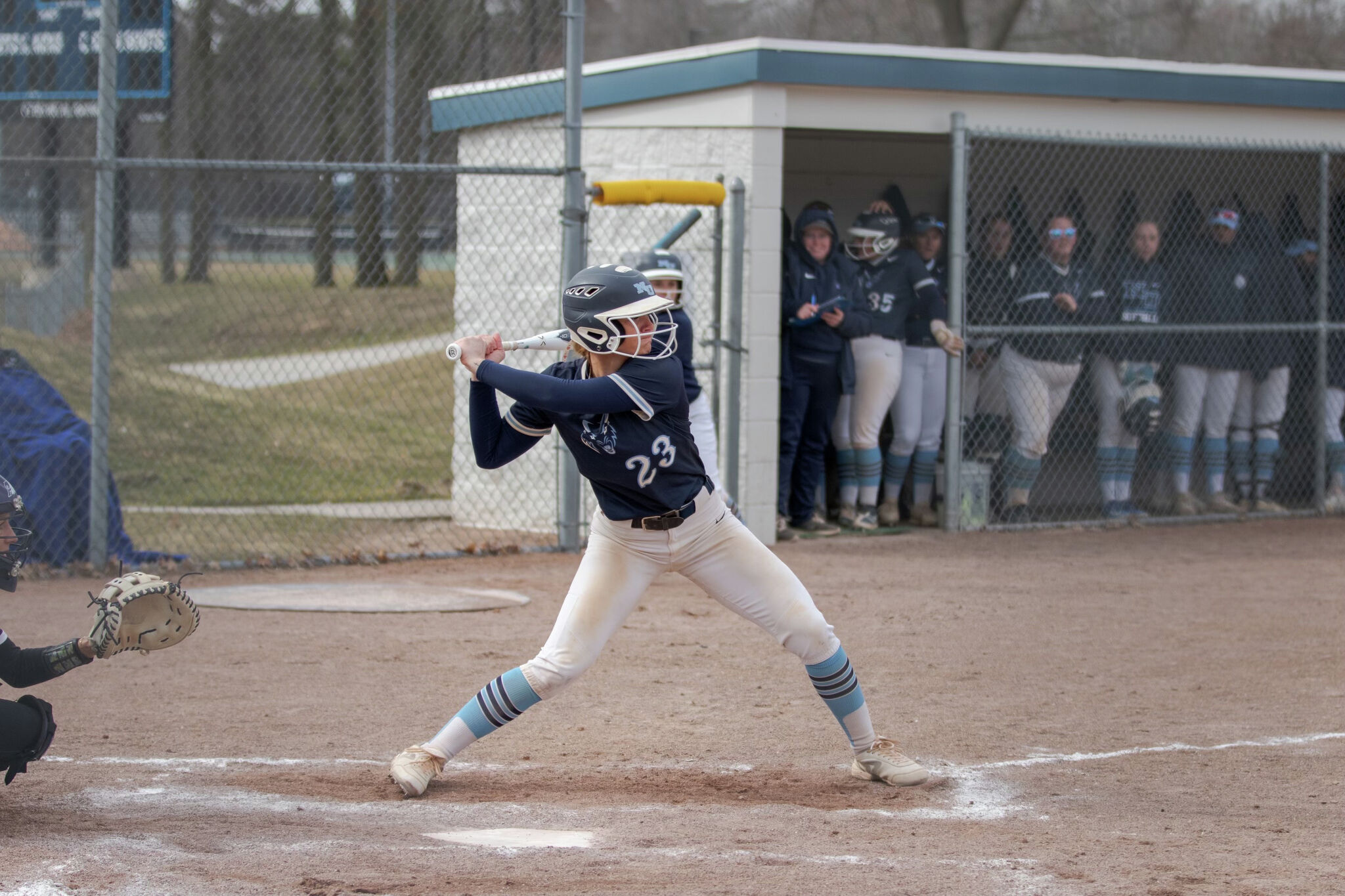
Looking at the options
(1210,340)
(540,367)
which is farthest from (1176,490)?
(540,367)

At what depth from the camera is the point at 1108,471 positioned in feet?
34.2

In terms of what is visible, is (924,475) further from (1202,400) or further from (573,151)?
(573,151)

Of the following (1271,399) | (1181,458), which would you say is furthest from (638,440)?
(1271,399)

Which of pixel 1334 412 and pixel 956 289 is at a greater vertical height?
pixel 956 289

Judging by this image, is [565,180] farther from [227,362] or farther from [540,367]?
[227,362]

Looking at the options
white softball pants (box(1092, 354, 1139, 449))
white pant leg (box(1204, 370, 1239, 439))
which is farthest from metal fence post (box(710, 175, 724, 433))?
white pant leg (box(1204, 370, 1239, 439))

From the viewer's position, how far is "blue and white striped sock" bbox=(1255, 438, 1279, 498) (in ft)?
35.6

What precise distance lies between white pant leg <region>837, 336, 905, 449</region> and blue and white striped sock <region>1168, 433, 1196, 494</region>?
93.2 inches

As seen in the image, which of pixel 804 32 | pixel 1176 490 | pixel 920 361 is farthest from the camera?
pixel 804 32

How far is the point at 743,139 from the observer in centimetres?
923

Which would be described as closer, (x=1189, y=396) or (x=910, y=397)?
(x=910, y=397)

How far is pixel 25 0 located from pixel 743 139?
489cm

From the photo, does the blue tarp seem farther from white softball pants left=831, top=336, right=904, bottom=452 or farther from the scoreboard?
white softball pants left=831, top=336, right=904, bottom=452

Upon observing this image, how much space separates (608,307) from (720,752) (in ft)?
5.52
